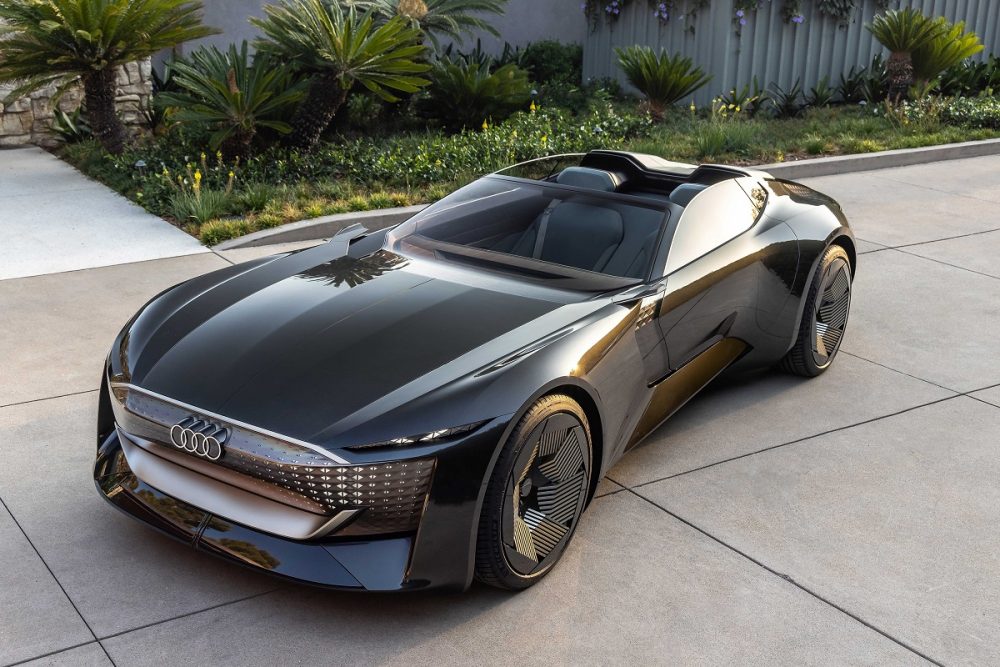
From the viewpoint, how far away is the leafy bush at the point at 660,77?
12.1 meters

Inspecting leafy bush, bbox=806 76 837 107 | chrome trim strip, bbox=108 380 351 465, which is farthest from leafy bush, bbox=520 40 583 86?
chrome trim strip, bbox=108 380 351 465

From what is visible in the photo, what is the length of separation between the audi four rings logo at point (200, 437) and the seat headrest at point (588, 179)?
2.26 meters

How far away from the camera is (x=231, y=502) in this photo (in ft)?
10.8

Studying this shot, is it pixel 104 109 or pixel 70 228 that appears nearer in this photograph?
pixel 70 228

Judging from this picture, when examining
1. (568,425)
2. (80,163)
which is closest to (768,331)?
(568,425)

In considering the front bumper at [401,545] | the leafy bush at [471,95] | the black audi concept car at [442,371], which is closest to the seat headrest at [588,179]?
the black audi concept car at [442,371]

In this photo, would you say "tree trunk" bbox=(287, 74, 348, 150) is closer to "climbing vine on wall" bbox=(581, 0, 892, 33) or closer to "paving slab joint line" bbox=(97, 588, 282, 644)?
"climbing vine on wall" bbox=(581, 0, 892, 33)

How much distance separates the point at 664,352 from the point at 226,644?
2.02 m

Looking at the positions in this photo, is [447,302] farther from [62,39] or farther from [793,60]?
[793,60]

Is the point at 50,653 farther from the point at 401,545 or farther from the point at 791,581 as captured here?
the point at 791,581

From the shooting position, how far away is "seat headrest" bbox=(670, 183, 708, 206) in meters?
4.71

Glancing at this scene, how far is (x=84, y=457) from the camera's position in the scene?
175 inches

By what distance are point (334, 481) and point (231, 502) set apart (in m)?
0.39

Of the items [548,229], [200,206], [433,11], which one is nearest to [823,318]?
[548,229]
